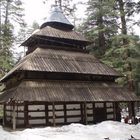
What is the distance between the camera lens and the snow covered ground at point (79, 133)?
1706 centimetres

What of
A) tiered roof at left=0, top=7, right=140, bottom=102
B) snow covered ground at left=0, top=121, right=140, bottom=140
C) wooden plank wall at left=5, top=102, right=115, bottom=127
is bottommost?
snow covered ground at left=0, top=121, right=140, bottom=140

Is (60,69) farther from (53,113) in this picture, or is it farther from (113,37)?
(113,37)

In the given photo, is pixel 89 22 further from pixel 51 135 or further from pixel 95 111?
pixel 51 135

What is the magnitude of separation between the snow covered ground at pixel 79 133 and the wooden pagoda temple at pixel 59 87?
181 cm

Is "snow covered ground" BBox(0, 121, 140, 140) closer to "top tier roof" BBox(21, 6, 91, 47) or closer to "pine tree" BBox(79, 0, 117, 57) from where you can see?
"top tier roof" BBox(21, 6, 91, 47)

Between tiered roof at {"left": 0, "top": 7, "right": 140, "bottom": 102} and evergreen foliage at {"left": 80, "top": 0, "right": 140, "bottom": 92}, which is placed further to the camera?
evergreen foliage at {"left": 80, "top": 0, "right": 140, "bottom": 92}

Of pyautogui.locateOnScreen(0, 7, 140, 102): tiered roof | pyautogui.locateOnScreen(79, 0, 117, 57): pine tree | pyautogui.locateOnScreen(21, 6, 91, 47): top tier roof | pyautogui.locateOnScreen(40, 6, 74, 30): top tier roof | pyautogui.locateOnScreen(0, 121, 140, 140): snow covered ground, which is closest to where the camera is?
pyautogui.locateOnScreen(0, 121, 140, 140): snow covered ground

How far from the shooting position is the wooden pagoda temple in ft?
71.2

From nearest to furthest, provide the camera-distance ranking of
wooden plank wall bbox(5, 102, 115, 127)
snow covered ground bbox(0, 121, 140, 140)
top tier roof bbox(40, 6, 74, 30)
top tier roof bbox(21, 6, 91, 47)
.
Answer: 1. snow covered ground bbox(0, 121, 140, 140)
2. wooden plank wall bbox(5, 102, 115, 127)
3. top tier roof bbox(21, 6, 91, 47)
4. top tier roof bbox(40, 6, 74, 30)

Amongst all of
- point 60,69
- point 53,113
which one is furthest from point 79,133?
point 60,69

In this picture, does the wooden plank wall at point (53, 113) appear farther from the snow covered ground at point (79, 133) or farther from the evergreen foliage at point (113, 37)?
the evergreen foliage at point (113, 37)

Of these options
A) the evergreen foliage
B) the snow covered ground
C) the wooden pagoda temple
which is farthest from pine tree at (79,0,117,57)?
the snow covered ground

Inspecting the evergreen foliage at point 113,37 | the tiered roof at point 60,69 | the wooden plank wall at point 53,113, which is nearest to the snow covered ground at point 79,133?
the wooden plank wall at point 53,113

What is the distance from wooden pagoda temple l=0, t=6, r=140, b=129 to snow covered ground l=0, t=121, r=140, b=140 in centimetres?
181
